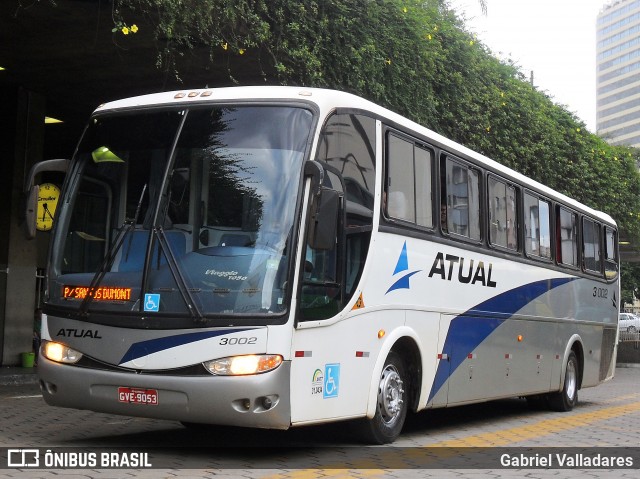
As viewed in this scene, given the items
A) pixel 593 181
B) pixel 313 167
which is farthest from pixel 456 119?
pixel 313 167

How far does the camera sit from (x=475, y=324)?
11.9 meters

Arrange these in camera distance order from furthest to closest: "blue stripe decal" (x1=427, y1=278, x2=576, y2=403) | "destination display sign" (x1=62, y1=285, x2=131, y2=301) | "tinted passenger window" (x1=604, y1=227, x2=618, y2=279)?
1. "tinted passenger window" (x1=604, y1=227, x2=618, y2=279)
2. "blue stripe decal" (x1=427, y1=278, x2=576, y2=403)
3. "destination display sign" (x1=62, y1=285, x2=131, y2=301)

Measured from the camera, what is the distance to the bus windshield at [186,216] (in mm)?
8000

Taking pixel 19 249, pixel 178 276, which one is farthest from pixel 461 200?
pixel 19 249

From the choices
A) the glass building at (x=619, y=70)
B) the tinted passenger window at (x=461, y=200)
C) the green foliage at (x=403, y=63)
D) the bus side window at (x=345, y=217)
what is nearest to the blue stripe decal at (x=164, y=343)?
the bus side window at (x=345, y=217)

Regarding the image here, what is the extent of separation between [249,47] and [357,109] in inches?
208

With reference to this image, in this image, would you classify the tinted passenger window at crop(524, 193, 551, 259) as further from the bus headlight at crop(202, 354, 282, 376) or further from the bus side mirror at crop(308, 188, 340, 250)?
the bus headlight at crop(202, 354, 282, 376)

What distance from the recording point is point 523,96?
22.1 m

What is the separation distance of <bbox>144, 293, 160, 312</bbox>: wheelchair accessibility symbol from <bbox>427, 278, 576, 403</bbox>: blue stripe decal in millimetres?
3701

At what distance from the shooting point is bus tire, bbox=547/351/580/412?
15.4 meters

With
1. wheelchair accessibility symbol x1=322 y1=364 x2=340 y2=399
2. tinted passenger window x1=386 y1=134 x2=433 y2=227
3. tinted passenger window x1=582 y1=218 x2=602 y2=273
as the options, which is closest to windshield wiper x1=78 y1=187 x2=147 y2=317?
wheelchair accessibility symbol x1=322 y1=364 x2=340 y2=399

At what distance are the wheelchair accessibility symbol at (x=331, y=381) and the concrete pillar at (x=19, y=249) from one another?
12.9 metres

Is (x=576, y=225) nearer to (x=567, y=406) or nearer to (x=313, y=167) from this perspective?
(x=567, y=406)

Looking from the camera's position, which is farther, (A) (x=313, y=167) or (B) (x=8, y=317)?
(B) (x=8, y=317)
